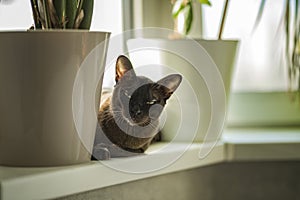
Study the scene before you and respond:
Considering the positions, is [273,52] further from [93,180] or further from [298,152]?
[93,180]

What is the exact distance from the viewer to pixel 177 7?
1398 mm

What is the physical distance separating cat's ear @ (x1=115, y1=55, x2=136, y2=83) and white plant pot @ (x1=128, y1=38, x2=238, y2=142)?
190 mm

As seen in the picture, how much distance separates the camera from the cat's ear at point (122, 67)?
1.04 meters

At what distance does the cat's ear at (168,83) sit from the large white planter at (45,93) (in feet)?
0.51

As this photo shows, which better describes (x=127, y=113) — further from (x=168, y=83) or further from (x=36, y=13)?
(x=36, y=13)

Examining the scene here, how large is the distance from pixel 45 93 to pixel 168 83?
26 cm

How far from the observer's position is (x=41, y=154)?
0.93 metres

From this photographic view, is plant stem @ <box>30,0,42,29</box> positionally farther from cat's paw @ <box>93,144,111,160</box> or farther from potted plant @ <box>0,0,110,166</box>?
cat's paw @ <box>93,144,111,160</box>

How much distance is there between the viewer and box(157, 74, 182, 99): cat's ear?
1.07m

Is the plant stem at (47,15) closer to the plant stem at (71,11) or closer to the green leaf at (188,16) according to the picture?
the plant stem at (71,11)

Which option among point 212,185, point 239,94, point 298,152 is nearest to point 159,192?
point 212,185

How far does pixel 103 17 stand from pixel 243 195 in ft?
1.89

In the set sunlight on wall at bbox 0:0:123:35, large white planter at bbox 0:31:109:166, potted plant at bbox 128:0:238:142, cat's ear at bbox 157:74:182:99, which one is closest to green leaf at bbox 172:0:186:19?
potted plant at bbox 128:0:238:142

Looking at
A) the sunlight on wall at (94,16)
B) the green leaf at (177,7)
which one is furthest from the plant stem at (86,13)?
the green leaf at (177,7)
